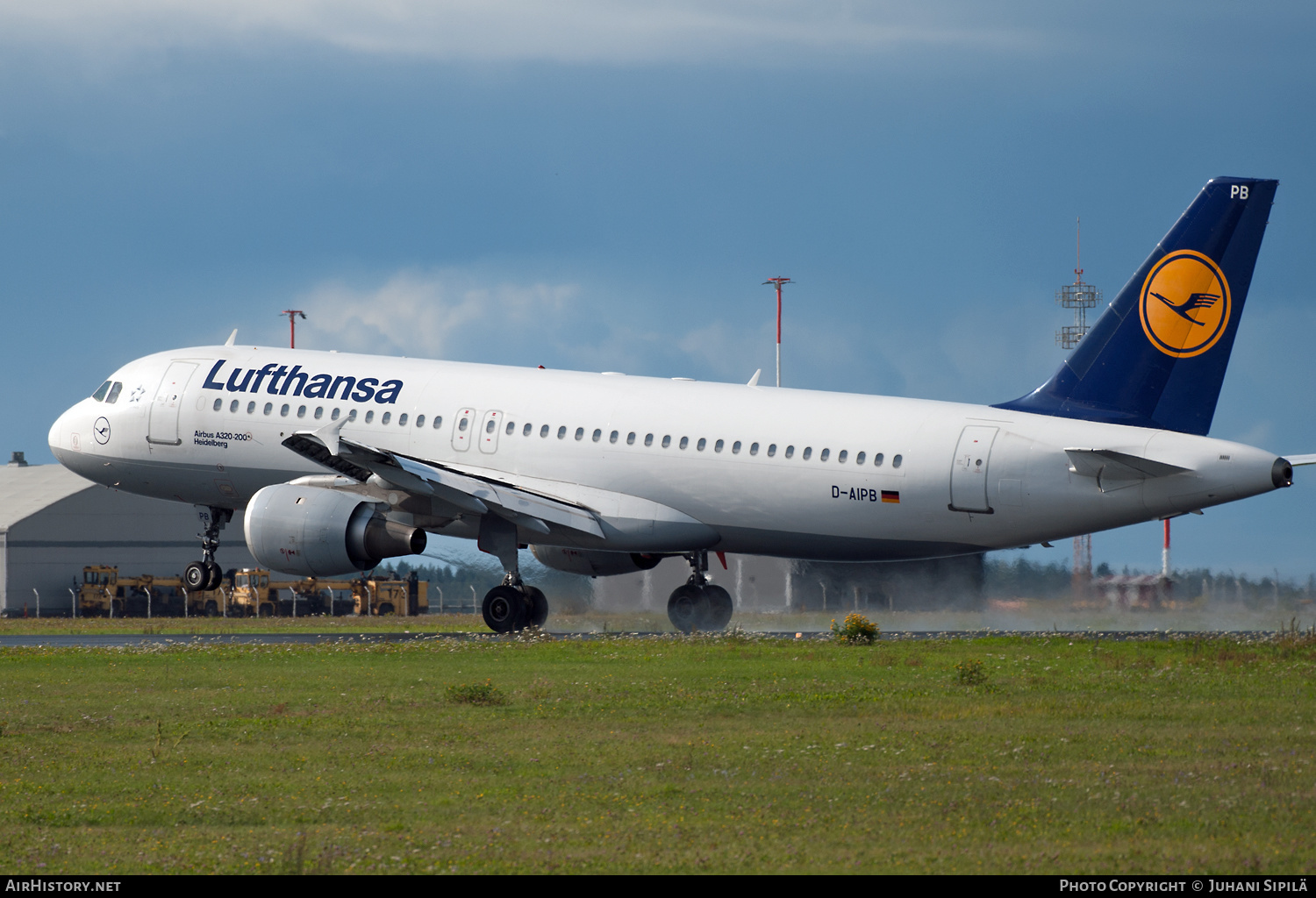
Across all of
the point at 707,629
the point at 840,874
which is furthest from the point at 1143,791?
the point at 707,629

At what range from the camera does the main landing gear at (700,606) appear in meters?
32.7

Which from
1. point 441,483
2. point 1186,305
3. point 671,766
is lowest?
point 671,766

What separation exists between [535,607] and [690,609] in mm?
3938

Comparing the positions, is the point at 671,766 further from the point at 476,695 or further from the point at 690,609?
the point at 690,609

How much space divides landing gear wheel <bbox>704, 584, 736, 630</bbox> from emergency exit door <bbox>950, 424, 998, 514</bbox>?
6986 millimetres

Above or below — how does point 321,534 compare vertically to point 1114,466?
below

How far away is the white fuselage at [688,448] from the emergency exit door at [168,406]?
56 millimetres

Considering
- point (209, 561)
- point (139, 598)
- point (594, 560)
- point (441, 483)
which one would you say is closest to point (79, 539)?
point (139, 598)

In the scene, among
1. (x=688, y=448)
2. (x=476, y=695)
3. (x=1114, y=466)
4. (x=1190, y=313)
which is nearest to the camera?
(x=476, y=695)

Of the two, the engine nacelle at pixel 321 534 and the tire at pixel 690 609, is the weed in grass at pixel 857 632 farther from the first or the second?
the engine nacelle at pixel 321 534

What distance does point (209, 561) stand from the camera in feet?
111
